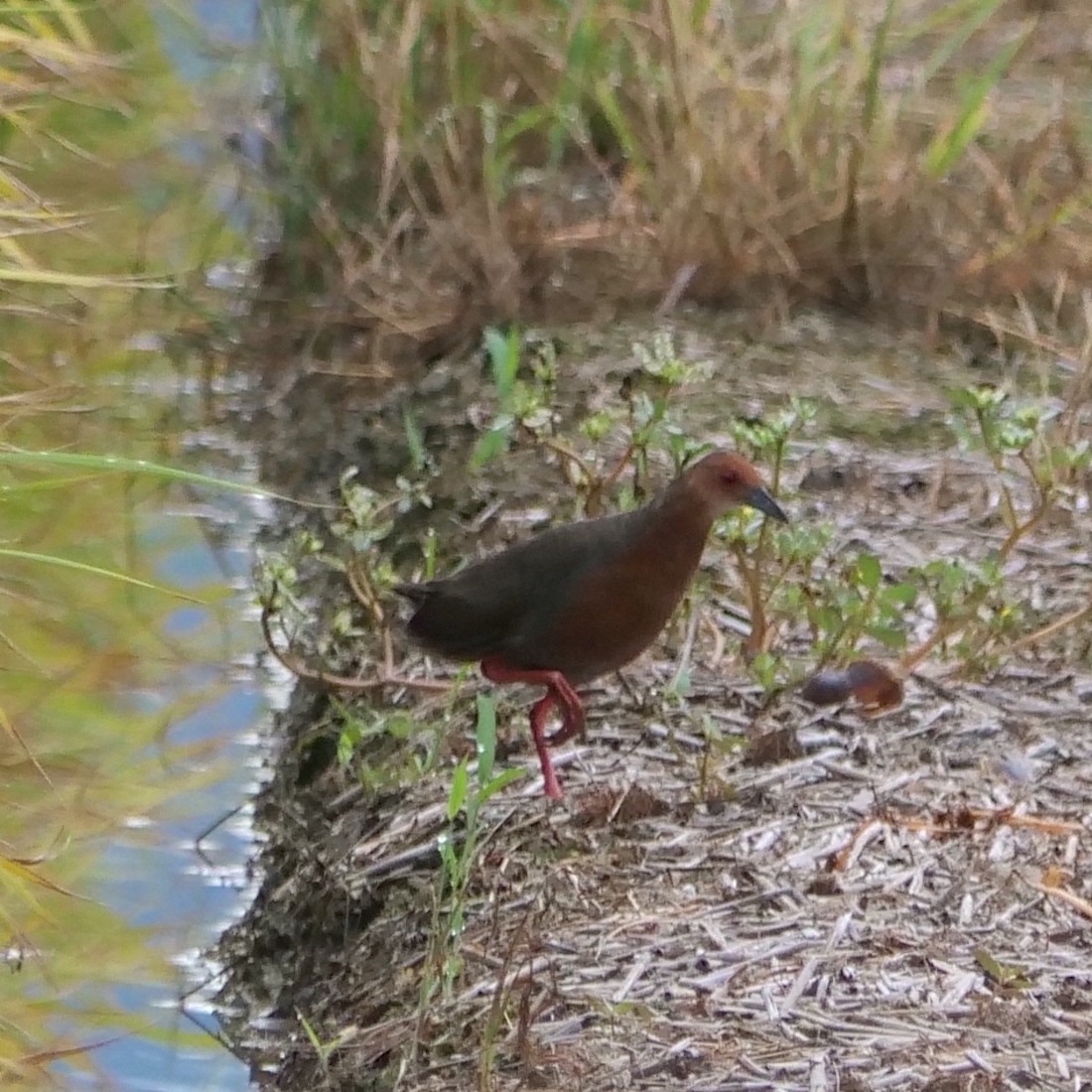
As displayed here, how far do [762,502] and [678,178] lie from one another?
1.93m

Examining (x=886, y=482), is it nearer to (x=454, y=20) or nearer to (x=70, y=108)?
(x=454, y=20)

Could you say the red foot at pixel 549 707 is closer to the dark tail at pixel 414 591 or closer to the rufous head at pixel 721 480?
the dark tail at pixel 414 591

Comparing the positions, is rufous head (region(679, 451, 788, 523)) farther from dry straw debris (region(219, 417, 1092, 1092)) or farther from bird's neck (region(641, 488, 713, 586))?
dry straw debris (region(219, 417, 1092, 1092))

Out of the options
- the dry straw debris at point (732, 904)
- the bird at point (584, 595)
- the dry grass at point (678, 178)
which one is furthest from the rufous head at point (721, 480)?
the dry grass at point (678, 178)

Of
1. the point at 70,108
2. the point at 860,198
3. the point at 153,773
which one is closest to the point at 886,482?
the point at 860,198

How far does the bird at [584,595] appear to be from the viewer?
104 inches

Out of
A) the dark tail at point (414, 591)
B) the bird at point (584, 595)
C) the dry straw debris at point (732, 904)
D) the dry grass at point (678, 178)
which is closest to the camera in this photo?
the dry straw debris at point (732, 904)

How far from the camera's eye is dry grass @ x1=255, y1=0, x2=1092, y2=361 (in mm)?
4477

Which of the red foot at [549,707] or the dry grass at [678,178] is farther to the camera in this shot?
the dry grass at [678,178]

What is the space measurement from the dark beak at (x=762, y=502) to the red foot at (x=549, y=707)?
1.28ft

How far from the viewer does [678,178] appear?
4.47 m

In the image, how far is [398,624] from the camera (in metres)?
3.33

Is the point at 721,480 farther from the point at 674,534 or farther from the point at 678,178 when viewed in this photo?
the point at 678,178

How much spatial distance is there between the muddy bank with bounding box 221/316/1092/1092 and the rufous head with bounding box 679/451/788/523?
0.35 m
